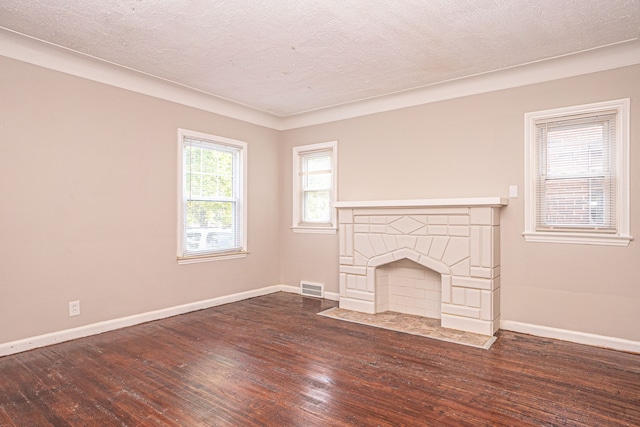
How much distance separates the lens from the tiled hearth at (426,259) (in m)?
3.72

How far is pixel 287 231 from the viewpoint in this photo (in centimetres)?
568

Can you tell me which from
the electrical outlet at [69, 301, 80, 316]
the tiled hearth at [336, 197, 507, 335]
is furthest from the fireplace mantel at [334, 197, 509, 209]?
the electrical outlet at [69, 301, 80, 316]

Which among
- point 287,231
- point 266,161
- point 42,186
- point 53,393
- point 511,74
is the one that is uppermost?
point 511,74

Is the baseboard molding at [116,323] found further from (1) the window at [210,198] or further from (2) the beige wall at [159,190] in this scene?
(1) the window at [210,198]

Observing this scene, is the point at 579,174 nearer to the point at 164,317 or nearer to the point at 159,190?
the point at 159,190

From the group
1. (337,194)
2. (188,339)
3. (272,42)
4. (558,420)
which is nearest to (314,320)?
(188,339)

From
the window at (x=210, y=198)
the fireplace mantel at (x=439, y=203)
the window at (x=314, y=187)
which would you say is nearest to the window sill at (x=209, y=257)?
the window at (x=210, y=198)

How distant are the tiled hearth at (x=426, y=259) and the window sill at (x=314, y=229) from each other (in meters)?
0.50

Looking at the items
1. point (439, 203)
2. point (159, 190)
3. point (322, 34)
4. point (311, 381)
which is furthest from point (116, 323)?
point (439, 203)

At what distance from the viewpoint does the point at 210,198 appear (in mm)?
4762

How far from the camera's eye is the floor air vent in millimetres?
5285

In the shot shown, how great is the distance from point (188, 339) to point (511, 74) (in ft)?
13.3

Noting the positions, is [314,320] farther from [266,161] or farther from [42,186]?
[42,186]

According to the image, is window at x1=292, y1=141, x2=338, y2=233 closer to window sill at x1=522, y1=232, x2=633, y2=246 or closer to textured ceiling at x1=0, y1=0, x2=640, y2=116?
textured ceiling at x1=0, y1=0, x2=640, y2=116
